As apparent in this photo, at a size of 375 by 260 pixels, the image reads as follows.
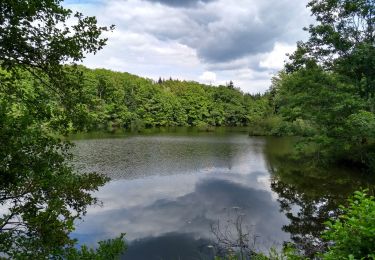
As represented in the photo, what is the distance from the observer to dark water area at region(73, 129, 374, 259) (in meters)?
12.8

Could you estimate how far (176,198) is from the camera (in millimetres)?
18703

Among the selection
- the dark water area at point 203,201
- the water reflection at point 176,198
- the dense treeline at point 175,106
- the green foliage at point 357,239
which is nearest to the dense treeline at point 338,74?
the dark water area at point 203,201

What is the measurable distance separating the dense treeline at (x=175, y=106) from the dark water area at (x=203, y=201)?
4496 centimetres

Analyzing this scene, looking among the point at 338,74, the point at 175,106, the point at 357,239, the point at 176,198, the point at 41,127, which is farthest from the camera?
the point at 175,106

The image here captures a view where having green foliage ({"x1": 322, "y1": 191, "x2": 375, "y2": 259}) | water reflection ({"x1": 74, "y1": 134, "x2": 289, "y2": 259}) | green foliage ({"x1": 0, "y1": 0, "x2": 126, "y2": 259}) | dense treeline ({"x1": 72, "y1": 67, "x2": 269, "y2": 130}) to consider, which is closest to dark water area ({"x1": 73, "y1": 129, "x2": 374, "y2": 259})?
water reflection ({"x1": 74, "y1": 134, "x2": 289, "y2": 259})

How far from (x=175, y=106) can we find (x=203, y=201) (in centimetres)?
7242

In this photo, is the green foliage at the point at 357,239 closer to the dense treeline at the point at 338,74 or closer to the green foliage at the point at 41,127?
the green foliage at the point at 41,127

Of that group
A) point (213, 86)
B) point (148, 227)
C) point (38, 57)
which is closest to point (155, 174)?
point (148, 227)

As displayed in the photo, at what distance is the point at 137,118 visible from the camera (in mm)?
76938

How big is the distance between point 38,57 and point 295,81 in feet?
69.8

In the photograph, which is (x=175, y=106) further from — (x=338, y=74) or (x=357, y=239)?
(x=357, y=239)

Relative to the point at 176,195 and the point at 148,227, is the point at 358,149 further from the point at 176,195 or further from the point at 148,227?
the point at 148,227

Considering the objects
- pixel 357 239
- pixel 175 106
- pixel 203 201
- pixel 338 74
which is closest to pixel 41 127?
pixel 357 239

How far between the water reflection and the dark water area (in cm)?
4
